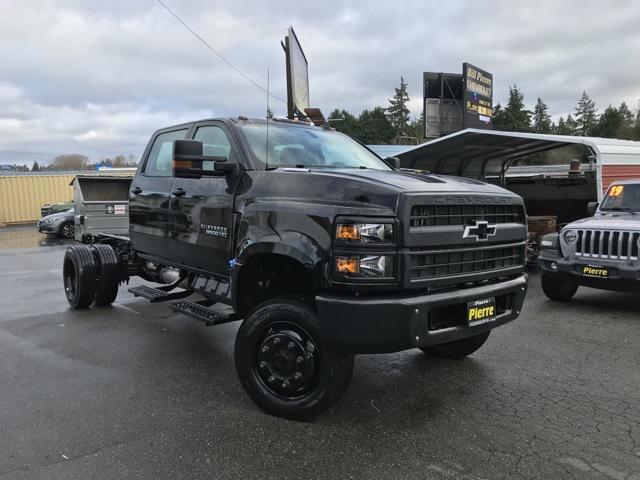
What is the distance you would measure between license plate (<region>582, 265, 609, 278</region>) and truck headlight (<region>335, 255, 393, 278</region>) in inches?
198

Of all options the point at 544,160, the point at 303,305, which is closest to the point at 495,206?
the point at 303,305

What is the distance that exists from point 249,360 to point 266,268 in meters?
0.74

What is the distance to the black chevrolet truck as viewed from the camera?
3.27 m

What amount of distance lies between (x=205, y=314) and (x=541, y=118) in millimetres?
86512

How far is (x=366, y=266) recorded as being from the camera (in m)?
3.24

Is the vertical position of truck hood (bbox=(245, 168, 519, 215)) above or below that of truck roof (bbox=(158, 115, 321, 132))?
below

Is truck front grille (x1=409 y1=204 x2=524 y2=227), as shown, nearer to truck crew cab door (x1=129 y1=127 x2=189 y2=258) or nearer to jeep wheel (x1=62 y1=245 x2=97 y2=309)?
truck crew cab door (x1=129 y1=127 x2=189 y2=258)

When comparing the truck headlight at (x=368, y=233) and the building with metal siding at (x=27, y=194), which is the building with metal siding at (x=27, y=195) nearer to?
the building with metal siding at (x=27, y=194)

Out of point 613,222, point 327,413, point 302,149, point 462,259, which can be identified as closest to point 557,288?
point 613,222

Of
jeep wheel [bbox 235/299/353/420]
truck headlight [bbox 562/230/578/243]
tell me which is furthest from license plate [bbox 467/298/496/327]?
truck headlight [bbox 562/230/578/243]

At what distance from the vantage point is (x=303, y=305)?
3607mm

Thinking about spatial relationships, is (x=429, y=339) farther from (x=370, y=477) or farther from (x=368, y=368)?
(x=368, y=368)

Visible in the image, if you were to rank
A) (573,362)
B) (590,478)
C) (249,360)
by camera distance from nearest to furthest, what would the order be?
(590,478) → (249,360) → (573,362)

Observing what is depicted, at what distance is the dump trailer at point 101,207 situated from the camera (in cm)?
1102
